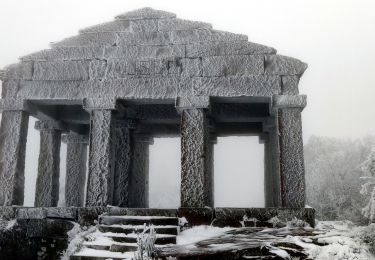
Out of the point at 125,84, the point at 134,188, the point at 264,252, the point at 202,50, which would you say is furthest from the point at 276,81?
the point at 134,188

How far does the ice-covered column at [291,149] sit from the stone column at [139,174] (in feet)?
15.9

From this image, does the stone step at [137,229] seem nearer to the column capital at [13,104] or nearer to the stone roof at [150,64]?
the stone roof at [150,64]

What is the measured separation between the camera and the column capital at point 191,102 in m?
9.27

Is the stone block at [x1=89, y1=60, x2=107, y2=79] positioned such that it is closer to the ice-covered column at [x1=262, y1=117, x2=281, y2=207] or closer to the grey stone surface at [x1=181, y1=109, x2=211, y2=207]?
the grey stone surface at [x1=181, y1=109, x2=211, y2=207]

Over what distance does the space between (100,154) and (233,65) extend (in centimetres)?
367

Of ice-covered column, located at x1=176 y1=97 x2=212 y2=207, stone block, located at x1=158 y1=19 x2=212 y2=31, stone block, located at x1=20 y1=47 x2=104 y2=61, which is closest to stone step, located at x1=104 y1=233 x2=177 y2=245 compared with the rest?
ice-covered column, located at x1=176 y1=97 x2=212 y2=207

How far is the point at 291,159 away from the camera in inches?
351

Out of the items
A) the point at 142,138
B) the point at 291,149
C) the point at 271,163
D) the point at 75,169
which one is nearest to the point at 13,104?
the point at 75,169

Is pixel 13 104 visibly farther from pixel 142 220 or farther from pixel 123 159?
pixel 142 220

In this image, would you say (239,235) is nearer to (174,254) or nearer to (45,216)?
(174,254)

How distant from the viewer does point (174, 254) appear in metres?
6.50

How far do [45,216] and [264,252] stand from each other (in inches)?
190

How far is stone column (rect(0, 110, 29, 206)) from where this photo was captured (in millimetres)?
9258

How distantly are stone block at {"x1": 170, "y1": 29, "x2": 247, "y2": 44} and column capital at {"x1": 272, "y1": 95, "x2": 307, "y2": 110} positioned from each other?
1.67 meters
